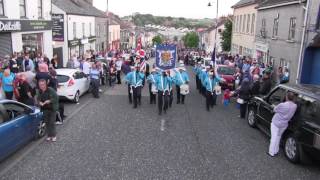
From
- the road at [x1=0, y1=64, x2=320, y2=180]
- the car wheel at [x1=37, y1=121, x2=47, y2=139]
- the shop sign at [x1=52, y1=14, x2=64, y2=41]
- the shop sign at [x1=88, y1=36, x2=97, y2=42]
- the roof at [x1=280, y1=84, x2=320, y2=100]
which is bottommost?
the road at [x1=0, y1=64, x2=320, y2=180]

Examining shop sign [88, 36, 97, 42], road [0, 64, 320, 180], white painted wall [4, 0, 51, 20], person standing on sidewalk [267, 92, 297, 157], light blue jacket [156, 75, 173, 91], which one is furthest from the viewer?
shop sign [88, 36, 97, 42]

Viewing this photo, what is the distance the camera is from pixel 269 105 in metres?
9.71

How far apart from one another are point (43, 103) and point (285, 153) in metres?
5.87

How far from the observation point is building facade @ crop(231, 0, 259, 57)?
31.8 meters

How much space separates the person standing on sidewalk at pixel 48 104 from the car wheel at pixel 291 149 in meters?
5.59

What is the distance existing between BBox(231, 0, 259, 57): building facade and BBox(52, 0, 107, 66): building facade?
15753mm

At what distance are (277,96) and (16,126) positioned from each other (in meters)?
6.47

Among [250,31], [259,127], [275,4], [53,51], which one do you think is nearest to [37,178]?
[259,127]

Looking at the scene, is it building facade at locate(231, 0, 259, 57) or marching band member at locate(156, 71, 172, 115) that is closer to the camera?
marching band member at locate(156, 71, 172, 115)

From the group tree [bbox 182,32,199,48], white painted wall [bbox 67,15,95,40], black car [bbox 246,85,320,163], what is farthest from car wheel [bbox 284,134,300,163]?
tree [bbox 182,32,199,48]

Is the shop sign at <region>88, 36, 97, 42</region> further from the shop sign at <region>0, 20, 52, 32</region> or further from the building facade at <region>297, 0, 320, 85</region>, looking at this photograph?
the building facade at <region>297, 0, 320, 85</region>

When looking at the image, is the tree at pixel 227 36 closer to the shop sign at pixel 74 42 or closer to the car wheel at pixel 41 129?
the shop sign at pixel 74 42

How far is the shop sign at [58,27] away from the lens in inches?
1124

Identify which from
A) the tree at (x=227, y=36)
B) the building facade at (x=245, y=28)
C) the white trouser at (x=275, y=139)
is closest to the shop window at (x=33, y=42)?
the building facade at (x=245, y=28)
